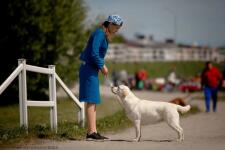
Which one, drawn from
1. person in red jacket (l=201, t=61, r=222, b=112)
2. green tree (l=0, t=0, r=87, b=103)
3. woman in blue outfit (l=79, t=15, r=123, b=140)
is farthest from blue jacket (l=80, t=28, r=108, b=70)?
green tree (l=0, t=0, r=87, b=103)

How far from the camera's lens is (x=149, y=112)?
1243 centimetres

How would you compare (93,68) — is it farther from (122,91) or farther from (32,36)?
(32,36)

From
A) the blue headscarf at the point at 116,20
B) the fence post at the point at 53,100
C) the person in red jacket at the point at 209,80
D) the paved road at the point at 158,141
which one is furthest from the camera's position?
the person in red jacket at the point at 209,80

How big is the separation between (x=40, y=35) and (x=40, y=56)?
80 centimetres

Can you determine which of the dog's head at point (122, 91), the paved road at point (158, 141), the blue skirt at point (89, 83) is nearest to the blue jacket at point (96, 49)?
the blue skirt at point (89, 83)

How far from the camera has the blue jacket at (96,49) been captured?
12.3 m

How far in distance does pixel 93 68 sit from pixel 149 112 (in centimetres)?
124

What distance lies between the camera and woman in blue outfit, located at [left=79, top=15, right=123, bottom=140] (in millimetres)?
12398

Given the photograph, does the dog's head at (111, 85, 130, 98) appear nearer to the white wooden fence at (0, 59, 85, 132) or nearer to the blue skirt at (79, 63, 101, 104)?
the blue skirt at (79, 63, 101, 104)

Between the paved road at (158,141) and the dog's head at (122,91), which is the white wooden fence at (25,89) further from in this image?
the dog's head at (122,91)

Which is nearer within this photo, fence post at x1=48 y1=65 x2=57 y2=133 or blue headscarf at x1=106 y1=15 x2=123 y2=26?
blue headscarf at x1=106 y1=15 x2=123 y2=26

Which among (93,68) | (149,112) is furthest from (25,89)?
(149,112)

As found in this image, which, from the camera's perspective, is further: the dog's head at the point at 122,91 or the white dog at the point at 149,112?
the dog's head at the point at 122,91

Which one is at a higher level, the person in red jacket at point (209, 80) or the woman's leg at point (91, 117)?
the person in red jacket at point (209, 80)
